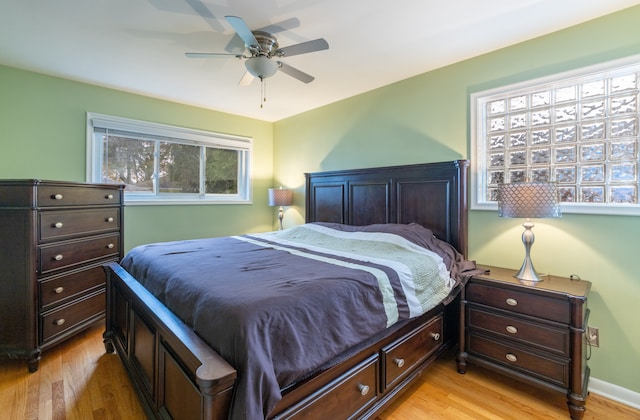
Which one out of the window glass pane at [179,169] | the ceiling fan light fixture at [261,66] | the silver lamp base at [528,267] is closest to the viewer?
the silver lamp base at [528,267]

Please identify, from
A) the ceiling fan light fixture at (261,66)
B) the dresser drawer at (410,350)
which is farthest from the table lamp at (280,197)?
the dresser drawer at (410,350)

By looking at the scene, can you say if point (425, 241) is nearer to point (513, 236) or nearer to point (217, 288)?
point (513, 236)

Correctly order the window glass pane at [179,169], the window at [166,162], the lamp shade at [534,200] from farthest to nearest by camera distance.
→ the window glass pane at [179,169] → the window at [166,162] → the lamp shade at [534,200]

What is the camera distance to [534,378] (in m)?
1.83

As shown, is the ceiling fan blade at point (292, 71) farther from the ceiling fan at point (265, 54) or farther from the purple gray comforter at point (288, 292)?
the purple gray comforter at point (288, 292)

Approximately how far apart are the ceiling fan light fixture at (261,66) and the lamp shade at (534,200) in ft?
6.09

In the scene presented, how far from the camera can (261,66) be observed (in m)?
2.11

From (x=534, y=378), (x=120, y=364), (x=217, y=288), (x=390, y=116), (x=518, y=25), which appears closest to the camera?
(x=217, y=288)

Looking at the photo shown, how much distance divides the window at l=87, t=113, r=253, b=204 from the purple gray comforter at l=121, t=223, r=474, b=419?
5.01ft

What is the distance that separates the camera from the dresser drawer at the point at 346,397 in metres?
1.25

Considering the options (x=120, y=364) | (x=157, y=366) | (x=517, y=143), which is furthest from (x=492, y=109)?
(x=120, y=364)

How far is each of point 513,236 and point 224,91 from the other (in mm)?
3132

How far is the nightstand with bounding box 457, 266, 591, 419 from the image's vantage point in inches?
66.8

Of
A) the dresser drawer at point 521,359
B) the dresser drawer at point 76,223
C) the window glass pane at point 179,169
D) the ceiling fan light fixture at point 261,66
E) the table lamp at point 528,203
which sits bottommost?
the dresser drawer at point 521,359
